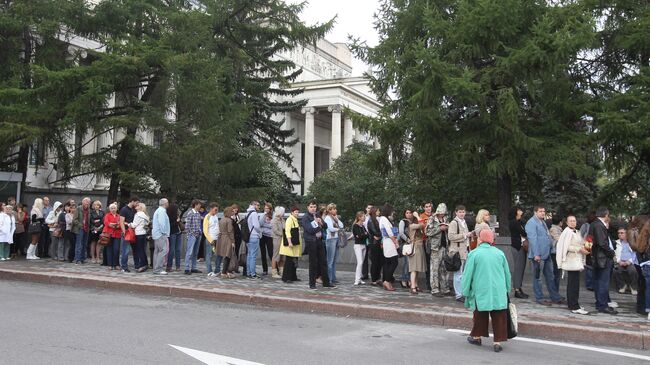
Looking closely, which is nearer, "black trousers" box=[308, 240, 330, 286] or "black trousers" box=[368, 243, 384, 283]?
"black trousers" box=[308, 240, 330, 286]

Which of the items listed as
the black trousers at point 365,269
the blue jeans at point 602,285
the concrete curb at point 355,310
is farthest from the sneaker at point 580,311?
the black trousers at point 365,269

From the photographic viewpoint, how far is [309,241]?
12469 millimetres

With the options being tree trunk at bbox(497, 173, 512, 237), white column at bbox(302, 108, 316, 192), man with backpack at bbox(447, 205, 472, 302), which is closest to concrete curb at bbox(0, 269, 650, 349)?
man with backpack at bbox(447, 205, 472, 302)

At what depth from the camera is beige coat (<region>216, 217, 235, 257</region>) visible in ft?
45.5

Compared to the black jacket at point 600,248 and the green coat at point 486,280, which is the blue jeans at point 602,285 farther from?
the green coat at point 486,280

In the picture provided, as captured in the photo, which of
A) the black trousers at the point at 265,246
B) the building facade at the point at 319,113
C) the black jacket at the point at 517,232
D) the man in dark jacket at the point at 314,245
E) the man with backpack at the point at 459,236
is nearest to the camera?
the man with backpack at the point at 459,236

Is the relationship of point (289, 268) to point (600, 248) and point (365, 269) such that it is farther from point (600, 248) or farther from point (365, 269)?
point (600, 248)

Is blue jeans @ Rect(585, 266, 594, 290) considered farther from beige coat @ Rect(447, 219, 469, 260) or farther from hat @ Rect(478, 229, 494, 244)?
hat @ Rect(478, 229, 494, 244)

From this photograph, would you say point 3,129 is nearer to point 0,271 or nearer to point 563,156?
point 0,271

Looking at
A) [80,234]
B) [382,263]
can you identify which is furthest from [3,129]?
[382,263]

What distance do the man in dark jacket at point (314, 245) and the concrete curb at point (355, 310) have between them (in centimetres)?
170

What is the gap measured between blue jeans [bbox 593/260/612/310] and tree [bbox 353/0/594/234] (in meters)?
4.27

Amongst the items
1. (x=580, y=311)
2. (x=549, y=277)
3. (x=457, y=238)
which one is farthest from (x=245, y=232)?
(x=580, y=311)

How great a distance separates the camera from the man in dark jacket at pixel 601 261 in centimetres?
1007
